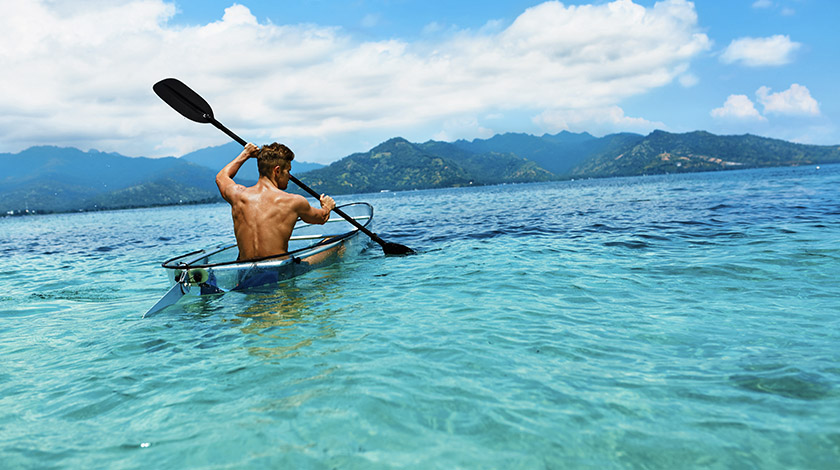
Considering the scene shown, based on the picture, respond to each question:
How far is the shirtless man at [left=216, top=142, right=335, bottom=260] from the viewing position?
25.7 feet

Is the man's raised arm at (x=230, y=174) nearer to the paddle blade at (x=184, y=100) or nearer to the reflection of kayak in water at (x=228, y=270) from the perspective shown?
the reflection of kayak in water at (x=228, y=270)

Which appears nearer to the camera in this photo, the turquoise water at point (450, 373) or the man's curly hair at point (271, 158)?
the turquoise water at point (450, 373)

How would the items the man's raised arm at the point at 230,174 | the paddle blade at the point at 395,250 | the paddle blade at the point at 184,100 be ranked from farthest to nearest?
1. the paddle blade at the point at 395,250
2. the paddle blade at the point at 184,100
3. the man's raised arm at the point at 230,174

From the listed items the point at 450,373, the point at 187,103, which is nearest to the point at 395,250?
the point at 187,103

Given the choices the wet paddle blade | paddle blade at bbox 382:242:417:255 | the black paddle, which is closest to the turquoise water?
the wet paddle blade

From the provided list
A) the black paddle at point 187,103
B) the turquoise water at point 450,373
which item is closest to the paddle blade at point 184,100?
the black paddle at point 187,103

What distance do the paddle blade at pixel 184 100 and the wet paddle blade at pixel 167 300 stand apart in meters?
5.48

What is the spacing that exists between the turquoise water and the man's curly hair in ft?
7.89

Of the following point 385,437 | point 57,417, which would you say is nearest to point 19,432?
point 57,417

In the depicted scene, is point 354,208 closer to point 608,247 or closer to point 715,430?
point 608,247

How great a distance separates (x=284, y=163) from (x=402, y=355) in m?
4.87

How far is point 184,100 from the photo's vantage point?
11.1 metres

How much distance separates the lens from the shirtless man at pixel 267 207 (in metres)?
7.83

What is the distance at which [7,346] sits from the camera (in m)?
6.32
